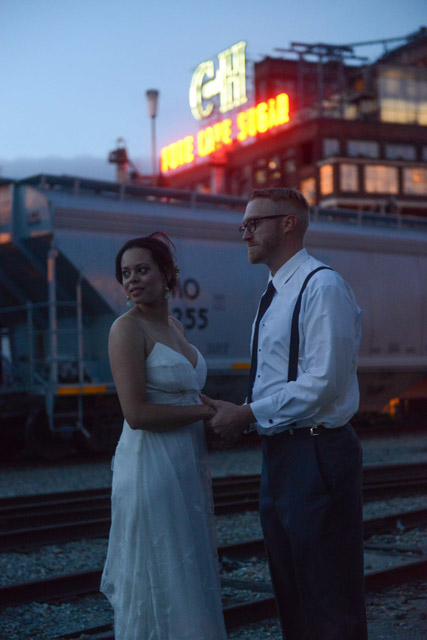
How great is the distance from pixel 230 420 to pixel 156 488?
41cm

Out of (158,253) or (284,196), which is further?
(158,253)

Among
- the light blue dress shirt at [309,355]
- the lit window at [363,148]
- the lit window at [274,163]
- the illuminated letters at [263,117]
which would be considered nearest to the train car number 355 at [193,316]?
the light blue dress shirt at [309,355]

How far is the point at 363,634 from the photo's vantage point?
3430mm

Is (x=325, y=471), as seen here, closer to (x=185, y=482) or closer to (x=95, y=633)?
(x=185, y=482)

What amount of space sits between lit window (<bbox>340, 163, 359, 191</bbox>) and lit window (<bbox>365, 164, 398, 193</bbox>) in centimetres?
104

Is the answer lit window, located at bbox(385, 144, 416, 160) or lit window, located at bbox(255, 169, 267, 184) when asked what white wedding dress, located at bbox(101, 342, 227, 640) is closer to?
lit window, located at bbox(385, 144, 416, 160)

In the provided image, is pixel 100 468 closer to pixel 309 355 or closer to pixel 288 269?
pixel 288 269

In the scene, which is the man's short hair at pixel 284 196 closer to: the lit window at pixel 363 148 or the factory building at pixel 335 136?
the factory building at pixel 335 136

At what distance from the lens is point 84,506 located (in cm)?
→ 1060

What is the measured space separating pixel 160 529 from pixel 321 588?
2.18 feet

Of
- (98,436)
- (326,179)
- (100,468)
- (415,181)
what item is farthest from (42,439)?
(415,181)

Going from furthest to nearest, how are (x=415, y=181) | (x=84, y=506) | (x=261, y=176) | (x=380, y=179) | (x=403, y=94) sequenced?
(x=261, y=176)
(x=403, y=94)
(x=415, y=181)
(x=380, y=179)
(x=84, y=506)

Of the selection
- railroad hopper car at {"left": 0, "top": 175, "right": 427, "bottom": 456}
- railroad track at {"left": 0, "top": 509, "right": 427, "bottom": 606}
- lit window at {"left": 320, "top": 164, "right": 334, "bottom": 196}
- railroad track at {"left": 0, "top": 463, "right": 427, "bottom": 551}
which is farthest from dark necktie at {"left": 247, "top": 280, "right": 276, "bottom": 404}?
lit window at {"left": 320, "top": 164, "right": 334, "bottom": 196}

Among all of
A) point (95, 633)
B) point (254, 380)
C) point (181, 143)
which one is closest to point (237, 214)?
point (95, 633)
